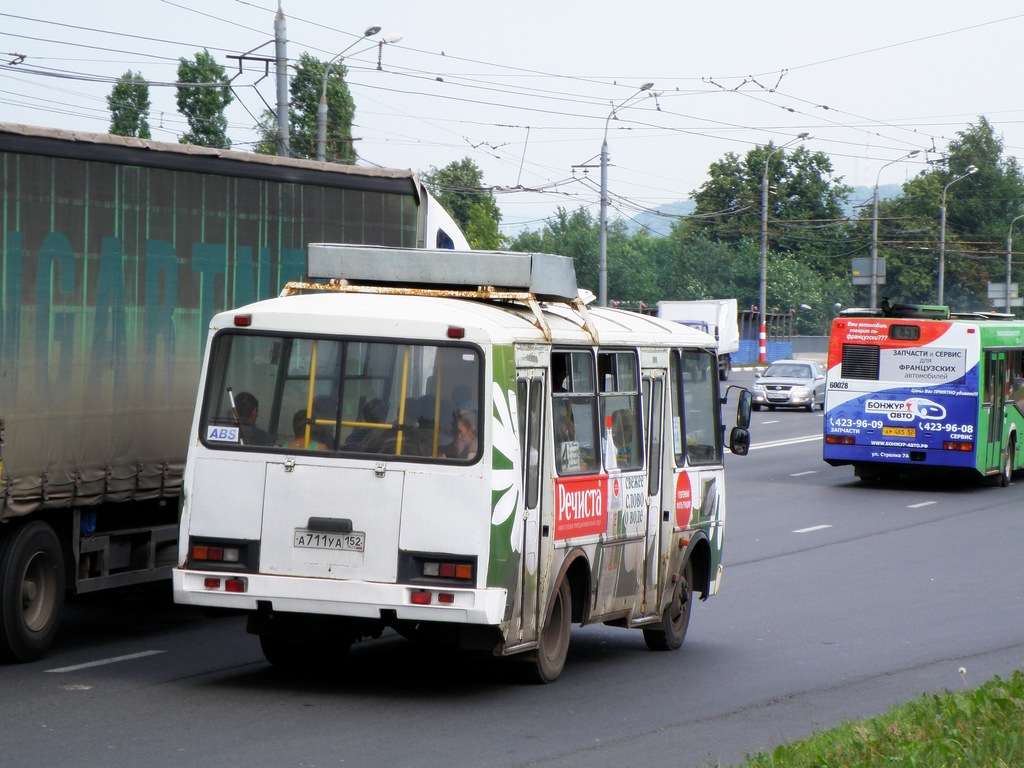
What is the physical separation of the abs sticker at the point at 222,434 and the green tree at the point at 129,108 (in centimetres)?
4403

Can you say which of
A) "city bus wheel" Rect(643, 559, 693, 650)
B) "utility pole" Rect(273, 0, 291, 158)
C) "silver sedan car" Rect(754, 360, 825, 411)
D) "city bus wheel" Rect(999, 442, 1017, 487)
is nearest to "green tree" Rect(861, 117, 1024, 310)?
"silver sedan car" Rect(754, 360, 825, 411)

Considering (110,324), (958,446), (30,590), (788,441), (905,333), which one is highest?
(905,333)

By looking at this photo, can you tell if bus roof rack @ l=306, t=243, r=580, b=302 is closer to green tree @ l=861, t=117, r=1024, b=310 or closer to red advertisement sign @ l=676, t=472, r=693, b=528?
red advertisement sign @ l=676, t=472, r=693, b=528

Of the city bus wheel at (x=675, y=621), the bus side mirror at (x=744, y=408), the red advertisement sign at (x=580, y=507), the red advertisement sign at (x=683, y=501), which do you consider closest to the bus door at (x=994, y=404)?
the bus side mirror at (x=744, y=408)

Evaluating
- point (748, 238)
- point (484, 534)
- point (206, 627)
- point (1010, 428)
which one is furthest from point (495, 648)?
point (748, 238)

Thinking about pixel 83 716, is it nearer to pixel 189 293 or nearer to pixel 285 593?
pixel 285 593

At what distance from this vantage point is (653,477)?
1062 cm

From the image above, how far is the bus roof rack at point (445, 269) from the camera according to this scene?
9391 mm

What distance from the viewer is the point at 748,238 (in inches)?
4003

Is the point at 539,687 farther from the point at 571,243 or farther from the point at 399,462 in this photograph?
the point at 571,243

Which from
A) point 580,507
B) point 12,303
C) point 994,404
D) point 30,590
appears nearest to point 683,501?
point 580,507

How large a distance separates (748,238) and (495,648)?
94909 mm

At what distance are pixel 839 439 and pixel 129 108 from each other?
33369 millimetres

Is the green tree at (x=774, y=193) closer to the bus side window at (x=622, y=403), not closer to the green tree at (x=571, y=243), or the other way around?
the green tree at (x=571, y=243)
